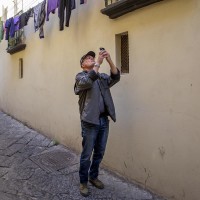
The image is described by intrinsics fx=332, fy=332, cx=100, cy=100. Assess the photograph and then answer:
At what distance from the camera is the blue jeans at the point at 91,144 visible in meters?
4.20

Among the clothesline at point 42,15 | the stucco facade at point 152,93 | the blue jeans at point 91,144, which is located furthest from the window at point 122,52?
the clothesline at point 42,15

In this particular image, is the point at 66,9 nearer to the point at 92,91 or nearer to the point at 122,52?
the point at 122,52

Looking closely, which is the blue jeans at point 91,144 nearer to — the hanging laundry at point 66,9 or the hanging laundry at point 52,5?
the hanging laundry at point 66,9

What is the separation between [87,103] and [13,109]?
254 inches

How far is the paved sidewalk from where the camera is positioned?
4344 mm

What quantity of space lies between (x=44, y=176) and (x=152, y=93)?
2.14 m

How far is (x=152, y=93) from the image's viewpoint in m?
4.20

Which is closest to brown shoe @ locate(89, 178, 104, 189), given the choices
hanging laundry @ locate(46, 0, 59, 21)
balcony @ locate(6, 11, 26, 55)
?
hanging laundry @ locate(46, 0, 59, 21)

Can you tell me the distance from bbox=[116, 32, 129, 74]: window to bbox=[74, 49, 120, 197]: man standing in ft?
1.76

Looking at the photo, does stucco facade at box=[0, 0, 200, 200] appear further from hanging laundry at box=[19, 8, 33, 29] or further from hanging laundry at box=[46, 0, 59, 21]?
hanging laundry at box=[19, 8, 33, 29]

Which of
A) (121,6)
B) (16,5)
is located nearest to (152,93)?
(121,6)

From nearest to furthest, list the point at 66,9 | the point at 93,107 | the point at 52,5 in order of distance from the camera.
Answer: the point at 93,107, the point at 66,9, the point at 52,5


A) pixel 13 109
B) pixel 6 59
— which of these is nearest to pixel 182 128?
pixel 13 109

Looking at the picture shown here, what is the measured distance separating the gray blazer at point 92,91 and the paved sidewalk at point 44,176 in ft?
3.43
